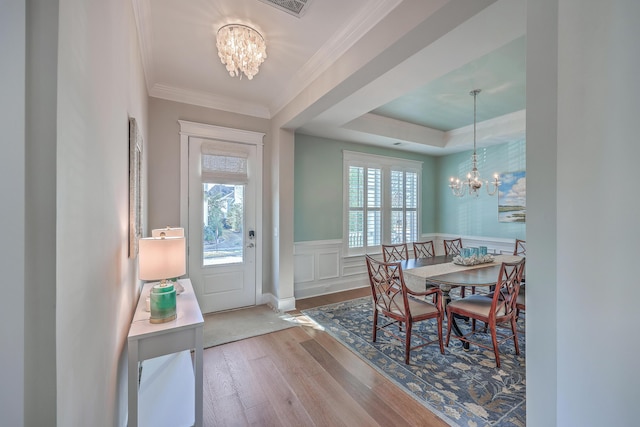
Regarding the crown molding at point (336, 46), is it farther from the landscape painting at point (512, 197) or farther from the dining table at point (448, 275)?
the landscape painting at point (512, 197)

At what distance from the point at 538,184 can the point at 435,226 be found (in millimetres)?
5120

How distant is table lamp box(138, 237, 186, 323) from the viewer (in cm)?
158

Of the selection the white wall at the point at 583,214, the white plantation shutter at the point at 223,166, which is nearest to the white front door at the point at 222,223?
the white plantation shutter at the point at 223,166

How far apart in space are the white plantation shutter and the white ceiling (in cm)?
60

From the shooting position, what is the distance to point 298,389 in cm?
205

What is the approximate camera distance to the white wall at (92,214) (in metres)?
0.72

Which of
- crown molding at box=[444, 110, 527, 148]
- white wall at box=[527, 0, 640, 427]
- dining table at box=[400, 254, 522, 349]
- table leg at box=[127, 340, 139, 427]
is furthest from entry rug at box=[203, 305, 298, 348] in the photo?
crown molding at box=[444, 110, 527, 148]

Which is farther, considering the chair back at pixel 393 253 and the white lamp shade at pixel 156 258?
the chair back at pixel 393 253

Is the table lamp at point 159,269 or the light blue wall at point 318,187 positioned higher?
the light blue wall at point 318,187

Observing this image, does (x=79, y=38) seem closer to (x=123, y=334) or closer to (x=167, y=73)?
(x=123, y=334)

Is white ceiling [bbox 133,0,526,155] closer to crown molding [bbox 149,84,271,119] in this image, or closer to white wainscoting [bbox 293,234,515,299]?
crown molding [bbox 149,84,271,119]

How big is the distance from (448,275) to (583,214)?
6.08 feet

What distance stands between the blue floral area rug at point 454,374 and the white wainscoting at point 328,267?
1216 mm
